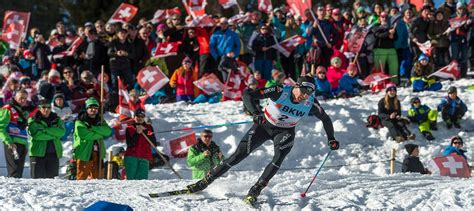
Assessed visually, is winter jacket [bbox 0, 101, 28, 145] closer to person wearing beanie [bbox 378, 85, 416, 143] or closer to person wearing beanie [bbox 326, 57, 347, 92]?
person wearing beanie [bbox 378, 85, 416, 143]

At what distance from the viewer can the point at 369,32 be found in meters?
18.4

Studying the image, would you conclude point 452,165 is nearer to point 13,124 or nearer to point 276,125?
point 276,125

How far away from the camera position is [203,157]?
11984mm

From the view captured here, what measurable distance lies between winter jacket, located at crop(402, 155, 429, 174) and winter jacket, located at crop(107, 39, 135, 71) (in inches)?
248

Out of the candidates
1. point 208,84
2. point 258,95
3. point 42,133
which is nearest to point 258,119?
point 258,95

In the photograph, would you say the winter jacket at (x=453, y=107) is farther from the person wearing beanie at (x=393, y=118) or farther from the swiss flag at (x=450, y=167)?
the swiss flag at (x=450, y=167)

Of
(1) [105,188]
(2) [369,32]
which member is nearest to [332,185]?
(1) [105,188]

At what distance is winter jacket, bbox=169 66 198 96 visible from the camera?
57.7 feet

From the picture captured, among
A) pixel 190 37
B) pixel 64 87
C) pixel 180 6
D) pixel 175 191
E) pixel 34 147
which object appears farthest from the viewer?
pixel 180 6

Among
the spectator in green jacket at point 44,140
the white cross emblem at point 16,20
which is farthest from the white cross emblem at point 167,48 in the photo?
the spectator in green jacket at point 44,140

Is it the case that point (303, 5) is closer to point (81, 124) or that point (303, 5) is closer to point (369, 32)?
point (369, 32)

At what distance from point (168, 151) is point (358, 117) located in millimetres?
3795

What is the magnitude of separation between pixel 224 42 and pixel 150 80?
1.81 m

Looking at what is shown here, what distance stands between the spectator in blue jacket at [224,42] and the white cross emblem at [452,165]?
559cm
